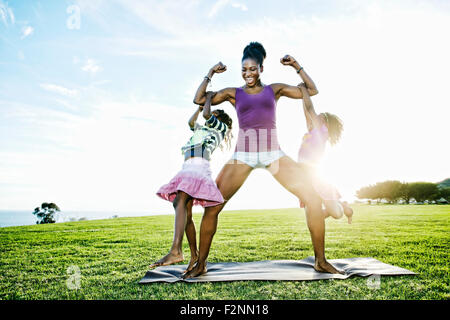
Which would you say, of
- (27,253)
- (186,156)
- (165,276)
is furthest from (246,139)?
(27,253)

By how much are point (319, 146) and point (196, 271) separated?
2766 millimetres

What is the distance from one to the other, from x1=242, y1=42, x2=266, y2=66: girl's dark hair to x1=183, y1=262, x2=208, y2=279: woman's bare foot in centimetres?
292

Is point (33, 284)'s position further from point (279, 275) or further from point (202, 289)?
point (279, 275)

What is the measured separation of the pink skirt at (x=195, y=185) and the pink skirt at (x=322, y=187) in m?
1.40

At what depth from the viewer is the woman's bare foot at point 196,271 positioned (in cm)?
401

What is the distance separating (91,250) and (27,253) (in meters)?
1.21

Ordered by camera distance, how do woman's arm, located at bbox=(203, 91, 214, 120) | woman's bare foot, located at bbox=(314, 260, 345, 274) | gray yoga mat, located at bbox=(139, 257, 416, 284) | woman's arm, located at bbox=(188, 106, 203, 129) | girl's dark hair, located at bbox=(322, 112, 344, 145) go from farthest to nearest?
girl's dark hair, located at bbox=(322, 112, 344, 145)
woman's arm, located at bbox=(188, 106, 203, 129)
woman's arm, located at bbox=(203, 91, 214, 120)
woman's bare foot, located at bbox=(314, 260, 345, 274)
gray yoga mat, located at bbox=(139, 257, 416, 284)

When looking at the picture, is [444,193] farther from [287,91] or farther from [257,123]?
[257,123]

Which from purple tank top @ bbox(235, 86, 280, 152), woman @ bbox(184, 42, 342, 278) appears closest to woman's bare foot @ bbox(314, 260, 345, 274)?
woman @ bbox(184, 42, 342, 278)

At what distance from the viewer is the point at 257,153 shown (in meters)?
4.14

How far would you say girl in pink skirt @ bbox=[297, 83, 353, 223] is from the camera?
4477mm

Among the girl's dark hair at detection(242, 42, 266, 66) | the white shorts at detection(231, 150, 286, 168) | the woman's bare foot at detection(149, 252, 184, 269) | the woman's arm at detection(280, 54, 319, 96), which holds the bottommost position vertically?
the woman's bare foot at detection(149, 252, 184, 269)

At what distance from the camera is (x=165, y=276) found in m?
4.07

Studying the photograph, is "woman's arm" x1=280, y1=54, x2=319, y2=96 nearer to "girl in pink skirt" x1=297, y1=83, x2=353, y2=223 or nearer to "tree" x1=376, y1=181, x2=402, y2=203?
"girl in pink skirt" x1=297, y1=83, x2=353, y2=223
